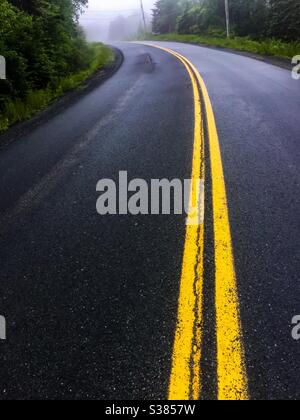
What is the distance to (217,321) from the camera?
2301mm

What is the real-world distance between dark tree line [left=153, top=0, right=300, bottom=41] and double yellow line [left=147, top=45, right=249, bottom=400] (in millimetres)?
18445

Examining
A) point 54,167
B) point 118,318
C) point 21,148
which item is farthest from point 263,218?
point 21,148

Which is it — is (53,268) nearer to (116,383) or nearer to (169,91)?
(116,383)

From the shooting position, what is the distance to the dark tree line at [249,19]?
59.7 ft

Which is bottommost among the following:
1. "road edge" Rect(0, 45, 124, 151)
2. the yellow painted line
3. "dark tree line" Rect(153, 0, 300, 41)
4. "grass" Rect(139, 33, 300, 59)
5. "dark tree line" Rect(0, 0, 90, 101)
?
the yellow painted line

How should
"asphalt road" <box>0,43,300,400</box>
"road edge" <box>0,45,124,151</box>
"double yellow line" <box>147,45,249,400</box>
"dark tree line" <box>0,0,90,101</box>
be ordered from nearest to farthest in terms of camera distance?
"double yellow line" <box>147,45,249,400</box>, "asphalt road" <box>0,43,300,400</box>, "road edge" <box>0,45,124,151</box>, "dark tree line" <box>0,0,90,101</box>

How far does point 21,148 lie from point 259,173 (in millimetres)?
4133

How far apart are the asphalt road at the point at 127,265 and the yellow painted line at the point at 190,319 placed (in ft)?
0.16

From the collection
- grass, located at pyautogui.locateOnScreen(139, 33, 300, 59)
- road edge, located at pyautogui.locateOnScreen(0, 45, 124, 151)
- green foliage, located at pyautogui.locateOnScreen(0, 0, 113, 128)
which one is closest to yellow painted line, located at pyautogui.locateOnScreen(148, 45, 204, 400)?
road edge, located at pyautogui.locateOnScreen(0, 45, 124, 151)

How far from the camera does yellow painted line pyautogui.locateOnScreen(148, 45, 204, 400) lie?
1.96 m

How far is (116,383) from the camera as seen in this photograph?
2018 millimetres

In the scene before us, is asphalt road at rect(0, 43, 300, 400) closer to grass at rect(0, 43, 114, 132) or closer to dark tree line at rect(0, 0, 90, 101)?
grass at rect(0, 43, 114, 132)

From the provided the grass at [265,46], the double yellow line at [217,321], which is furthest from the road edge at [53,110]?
the grass at [265,46]
